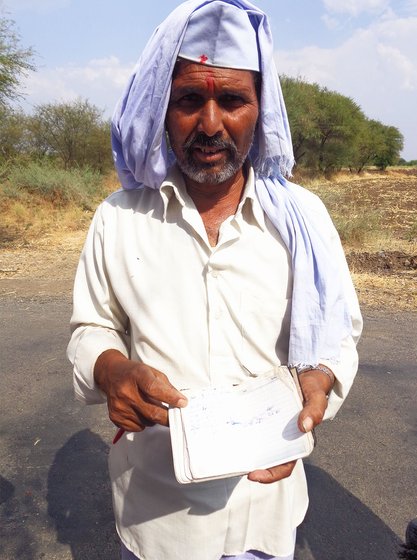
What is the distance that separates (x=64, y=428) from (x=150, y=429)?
2.26m

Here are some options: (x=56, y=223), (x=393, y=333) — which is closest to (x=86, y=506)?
(x=393, y=333)

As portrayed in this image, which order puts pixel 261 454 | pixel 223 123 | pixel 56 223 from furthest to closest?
pixel 56 223, pixel 223 123, pixel 261 454

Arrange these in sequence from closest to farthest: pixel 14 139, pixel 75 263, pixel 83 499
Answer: pixel 83 499, pixel 75 263, pixel 14 139

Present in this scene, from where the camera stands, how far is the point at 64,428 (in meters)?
3.49

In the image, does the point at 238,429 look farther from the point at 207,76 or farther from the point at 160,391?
the point at 207,76

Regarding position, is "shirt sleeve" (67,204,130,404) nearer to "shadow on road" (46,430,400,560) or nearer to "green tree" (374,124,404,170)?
"shadow on road" (46,430,400,560)

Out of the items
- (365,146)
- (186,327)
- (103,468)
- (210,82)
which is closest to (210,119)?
(210,82)

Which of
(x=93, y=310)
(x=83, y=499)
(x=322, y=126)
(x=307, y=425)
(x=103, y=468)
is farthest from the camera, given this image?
(x=322, y=126)

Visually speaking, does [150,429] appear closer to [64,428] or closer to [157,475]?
[157,475]

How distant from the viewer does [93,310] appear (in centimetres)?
150

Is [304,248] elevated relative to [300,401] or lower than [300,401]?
elevated

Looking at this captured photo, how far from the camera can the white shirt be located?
1426mm

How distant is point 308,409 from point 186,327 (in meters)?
0.41

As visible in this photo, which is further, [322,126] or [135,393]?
[322,126]
